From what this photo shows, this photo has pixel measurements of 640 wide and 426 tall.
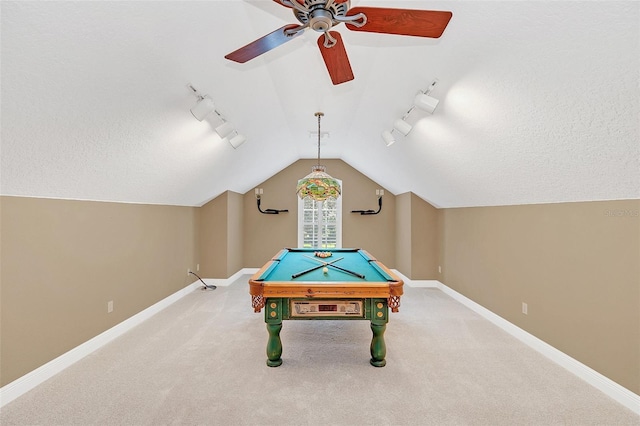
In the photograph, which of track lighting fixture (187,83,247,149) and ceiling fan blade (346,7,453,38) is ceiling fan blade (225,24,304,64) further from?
track lighting fixture (187,83,247,149)

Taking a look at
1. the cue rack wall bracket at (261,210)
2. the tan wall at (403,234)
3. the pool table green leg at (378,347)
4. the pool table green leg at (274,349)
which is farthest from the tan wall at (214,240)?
the pool table green leg at (378,347)

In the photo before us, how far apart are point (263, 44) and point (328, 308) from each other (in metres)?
1.97

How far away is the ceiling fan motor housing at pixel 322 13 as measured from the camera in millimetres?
1144

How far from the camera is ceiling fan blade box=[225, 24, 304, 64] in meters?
1.40

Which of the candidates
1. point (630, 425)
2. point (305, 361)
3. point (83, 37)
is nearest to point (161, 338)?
point (305, 361)

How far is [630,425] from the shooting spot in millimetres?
1824

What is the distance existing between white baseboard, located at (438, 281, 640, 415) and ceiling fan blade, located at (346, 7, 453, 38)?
2.76 m

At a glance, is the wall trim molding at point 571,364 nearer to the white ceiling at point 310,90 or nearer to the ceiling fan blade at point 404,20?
the white ceiling at point 310,90

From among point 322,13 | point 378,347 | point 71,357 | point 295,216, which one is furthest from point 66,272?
point 295,216

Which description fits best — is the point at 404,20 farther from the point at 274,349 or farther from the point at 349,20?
the point at 274,349

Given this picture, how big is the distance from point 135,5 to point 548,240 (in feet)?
12.0

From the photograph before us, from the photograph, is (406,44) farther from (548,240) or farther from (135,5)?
(548,240)

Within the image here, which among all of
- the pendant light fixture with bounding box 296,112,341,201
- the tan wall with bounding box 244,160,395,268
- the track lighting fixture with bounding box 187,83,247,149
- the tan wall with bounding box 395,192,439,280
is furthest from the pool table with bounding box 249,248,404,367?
the tan wall with bounding box 244,160,395,268

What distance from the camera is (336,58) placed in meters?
1.68
